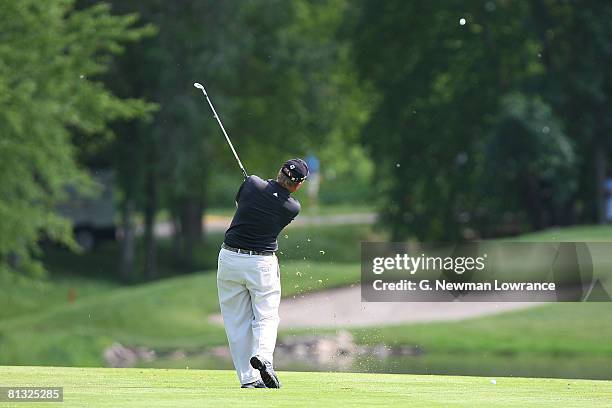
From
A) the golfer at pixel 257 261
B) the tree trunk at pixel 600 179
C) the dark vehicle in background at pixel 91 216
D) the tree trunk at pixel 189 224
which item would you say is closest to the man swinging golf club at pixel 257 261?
the golfer at pixel 257 261

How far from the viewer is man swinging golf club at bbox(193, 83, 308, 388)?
530 inches

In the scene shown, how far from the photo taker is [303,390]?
43.8ft

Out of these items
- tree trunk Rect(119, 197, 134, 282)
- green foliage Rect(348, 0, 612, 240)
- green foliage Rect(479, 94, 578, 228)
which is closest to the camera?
green foliage Rect(479, 94, 578, 228)

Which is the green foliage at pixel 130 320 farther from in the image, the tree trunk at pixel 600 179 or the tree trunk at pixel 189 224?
the tree trunk at pixel 189 224

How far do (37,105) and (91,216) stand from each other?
20.4 meters

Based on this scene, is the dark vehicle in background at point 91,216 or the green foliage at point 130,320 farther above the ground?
the dark vehicle in background at point 91,216

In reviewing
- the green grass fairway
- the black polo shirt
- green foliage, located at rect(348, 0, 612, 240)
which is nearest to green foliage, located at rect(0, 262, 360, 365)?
green foliage, located at rect(348, 0, 612, 240)

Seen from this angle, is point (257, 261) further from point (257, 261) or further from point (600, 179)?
point (600, 179)

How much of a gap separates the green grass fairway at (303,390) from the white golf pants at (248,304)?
379 mm

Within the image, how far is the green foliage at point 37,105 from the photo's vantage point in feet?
107

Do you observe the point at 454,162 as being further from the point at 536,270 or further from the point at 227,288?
the point at 227,288

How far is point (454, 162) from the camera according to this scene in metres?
48.2

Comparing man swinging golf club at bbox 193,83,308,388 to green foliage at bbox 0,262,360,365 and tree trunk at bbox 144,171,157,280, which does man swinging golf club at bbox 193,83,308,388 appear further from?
tree trunk at bbox 144,171,157,280

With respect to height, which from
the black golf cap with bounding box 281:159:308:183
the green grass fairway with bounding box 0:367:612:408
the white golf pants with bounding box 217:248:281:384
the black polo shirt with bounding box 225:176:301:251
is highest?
the black golf cap with bounding box 281:159:308:183
